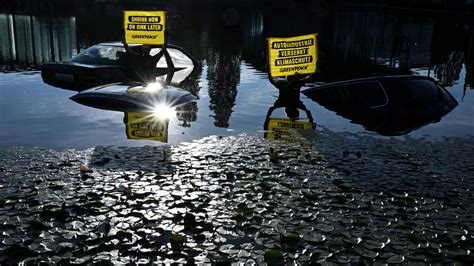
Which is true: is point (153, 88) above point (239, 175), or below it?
above

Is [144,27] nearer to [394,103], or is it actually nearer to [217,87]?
[217,87]

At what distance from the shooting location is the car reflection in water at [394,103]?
10023 mm

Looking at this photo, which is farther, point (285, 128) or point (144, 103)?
point (144, 103)

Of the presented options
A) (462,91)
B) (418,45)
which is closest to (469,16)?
(418,45)

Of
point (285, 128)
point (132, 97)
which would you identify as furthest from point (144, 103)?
point (285, 128)

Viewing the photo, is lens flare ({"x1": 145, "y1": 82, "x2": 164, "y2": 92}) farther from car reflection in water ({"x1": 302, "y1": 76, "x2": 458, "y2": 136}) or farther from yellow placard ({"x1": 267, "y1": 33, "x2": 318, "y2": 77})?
car reflection in water ({"x1": 302, "y1": 76, "x2": 458, "y2": 136})

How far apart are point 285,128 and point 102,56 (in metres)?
7.24

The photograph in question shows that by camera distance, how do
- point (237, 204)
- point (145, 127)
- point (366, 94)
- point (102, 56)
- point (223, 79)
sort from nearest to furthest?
1. point (237, 204)
2. point (145, 127)
3. point (366, 94)
4. point (102, 56)
5. point (223, 79)

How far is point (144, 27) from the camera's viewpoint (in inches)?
544

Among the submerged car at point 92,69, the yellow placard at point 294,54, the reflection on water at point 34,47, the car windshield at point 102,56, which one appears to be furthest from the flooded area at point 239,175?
the reflection on water at point 34,47

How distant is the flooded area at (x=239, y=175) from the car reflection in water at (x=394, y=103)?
1.3 inches

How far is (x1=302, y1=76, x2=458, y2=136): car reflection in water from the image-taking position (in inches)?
395

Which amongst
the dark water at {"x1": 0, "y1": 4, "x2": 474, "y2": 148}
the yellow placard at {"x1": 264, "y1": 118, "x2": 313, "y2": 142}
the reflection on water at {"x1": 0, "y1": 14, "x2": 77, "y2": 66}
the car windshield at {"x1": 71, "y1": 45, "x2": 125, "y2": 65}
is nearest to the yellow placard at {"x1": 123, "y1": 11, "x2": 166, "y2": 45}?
the car windshield at {"x1": 71, "y1": 45, "x2": 125, "y2": 65}

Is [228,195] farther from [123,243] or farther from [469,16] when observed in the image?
[469,16]
